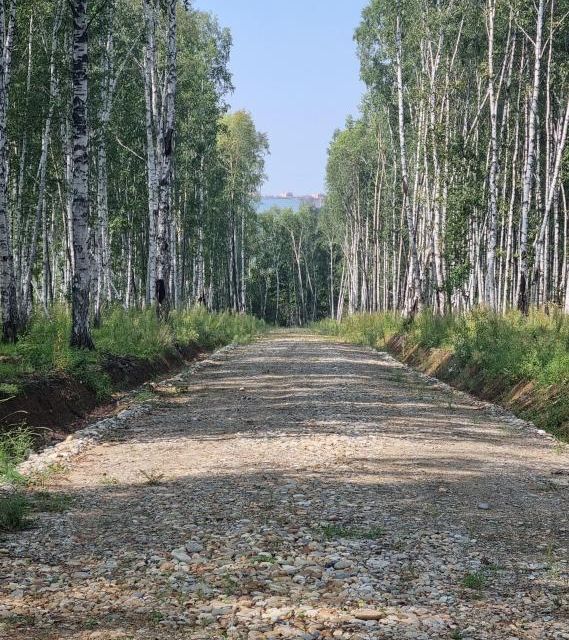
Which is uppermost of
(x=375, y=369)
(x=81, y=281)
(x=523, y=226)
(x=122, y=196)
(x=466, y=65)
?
(x=466, y=65)

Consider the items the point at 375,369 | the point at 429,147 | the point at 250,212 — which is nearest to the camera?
the point at 375,369

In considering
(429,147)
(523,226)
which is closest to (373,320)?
(429,147)

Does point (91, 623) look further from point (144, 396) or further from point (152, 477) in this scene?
point (144, 396)

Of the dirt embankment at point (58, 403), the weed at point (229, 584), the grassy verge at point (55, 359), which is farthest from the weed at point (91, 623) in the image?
the dirt embankment at point (58, 403)

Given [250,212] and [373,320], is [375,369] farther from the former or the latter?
[250,212]

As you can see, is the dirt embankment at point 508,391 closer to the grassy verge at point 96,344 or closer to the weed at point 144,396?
the weed at point 144,396

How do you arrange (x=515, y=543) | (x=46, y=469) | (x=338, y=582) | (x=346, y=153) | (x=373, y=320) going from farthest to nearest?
(x=346, y=153)
(x=373, y=320)
(x=46, y=469)
(x=515, y=543)
(x=338, y=582)

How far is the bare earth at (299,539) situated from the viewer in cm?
390

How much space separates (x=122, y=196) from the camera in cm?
4084

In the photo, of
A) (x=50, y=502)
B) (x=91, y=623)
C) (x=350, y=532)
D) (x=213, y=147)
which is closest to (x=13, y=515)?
(x=50, y=502)

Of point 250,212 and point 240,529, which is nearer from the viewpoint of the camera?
point 240,529

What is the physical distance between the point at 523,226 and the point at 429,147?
8.83 metres

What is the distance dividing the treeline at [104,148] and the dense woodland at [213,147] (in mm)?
81

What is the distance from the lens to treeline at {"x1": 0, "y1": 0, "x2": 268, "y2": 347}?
15.1 meters
